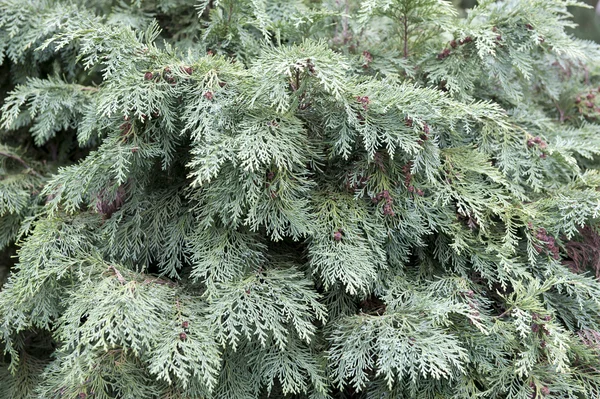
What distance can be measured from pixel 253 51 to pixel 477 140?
1000 mm

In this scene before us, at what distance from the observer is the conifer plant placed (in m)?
1.51

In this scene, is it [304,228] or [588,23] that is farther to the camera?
[588,23]

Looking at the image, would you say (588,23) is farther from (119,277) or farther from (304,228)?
(119,277)

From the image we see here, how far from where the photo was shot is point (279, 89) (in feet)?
4.72

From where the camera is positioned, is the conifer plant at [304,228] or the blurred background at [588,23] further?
the blurred background at [588,23]

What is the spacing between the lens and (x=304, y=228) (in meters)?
1.57

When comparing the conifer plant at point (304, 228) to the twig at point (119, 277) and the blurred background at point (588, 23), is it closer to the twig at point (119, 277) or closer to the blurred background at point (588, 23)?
the twig at point (119, 277)

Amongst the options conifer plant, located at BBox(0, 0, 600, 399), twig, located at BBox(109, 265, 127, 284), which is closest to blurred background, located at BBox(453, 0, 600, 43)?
conifer plant, located at BBox(0, 0, 600, 399)

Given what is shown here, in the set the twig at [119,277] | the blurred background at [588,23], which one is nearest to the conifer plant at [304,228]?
the twig at [119,277]

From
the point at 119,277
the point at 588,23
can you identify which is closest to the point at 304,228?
the point at 119,277

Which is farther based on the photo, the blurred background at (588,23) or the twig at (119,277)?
the blurred background at (588,23)

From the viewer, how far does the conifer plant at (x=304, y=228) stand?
4.95ft

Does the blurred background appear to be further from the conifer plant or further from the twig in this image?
the twig

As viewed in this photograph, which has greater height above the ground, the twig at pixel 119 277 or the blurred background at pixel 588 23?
the twig at pixel 119 277
